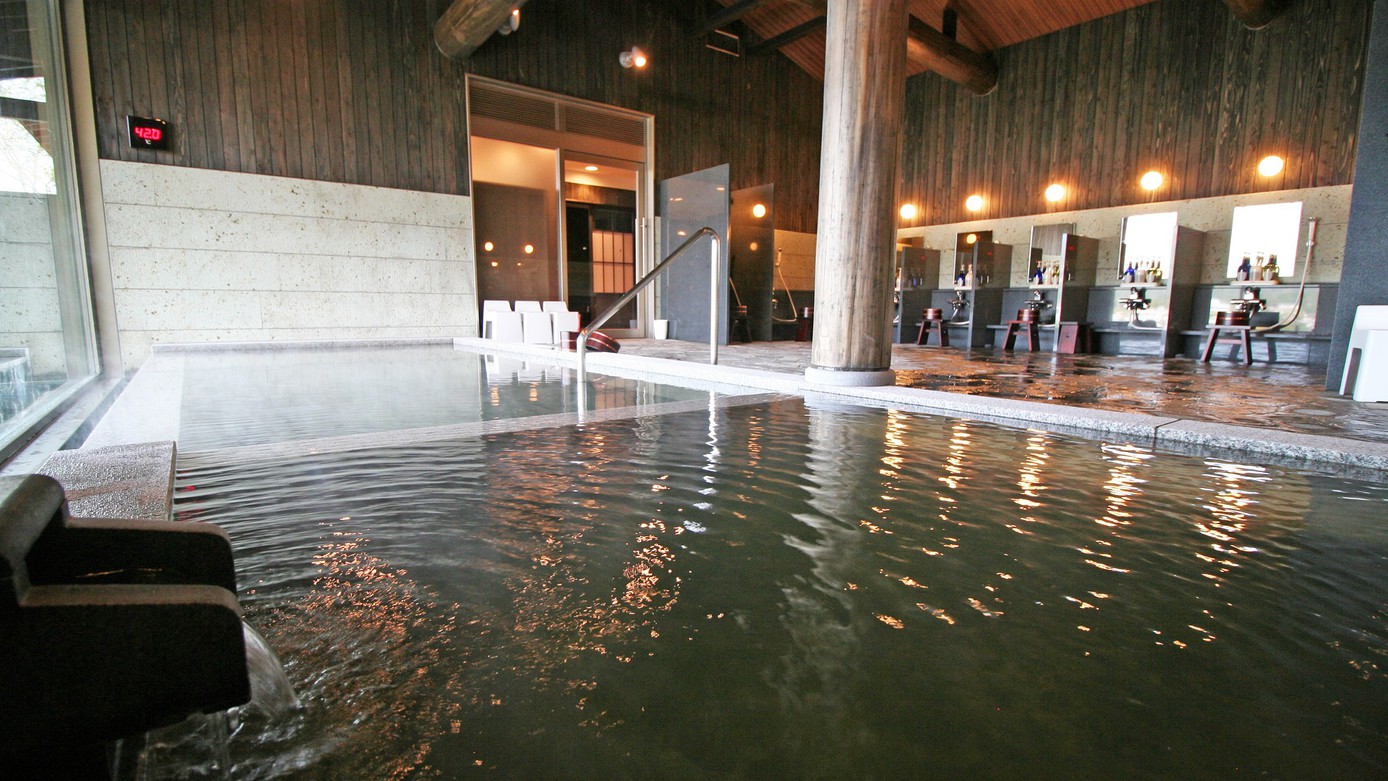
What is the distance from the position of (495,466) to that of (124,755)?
1488mm

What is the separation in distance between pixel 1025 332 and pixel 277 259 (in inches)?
401

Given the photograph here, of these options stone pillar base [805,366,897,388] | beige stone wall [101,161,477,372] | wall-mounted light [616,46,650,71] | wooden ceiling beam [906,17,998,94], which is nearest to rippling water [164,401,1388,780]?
stone pillar base [805,366,897,388]

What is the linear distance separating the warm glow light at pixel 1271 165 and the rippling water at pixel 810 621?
26.3ft

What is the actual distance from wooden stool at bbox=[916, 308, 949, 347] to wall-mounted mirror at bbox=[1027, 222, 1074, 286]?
1.38 meters

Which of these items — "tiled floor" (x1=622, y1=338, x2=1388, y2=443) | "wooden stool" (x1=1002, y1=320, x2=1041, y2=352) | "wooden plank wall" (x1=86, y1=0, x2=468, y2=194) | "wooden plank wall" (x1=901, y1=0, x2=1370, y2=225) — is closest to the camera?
"tiled floor" (x1=622, y1=338, x2=1388, y2=443)

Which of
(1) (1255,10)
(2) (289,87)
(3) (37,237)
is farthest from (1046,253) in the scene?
(3) (37,237)

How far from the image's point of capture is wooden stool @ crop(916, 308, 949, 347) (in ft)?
34.7

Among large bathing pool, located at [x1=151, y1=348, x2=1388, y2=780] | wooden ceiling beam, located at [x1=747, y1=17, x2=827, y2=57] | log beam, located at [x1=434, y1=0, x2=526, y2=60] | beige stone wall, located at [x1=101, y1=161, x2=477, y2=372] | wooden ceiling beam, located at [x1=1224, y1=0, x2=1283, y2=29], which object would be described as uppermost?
wooden ceiling beam, located at [x1=747, y1=17, x2=827, y2=57]

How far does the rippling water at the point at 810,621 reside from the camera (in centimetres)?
90

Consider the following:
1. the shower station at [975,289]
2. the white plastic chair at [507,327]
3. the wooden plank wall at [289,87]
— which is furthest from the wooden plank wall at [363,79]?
the shower station at [975,289]

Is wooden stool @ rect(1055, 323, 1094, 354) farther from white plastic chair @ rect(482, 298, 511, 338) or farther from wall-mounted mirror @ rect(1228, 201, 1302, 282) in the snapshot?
white plastic chair @ rect(482, 298, 511, 338)

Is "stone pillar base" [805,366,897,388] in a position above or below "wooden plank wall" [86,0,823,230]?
below

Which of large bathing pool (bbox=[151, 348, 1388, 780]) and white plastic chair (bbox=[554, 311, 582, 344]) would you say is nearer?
large bathing pool (bbox=[151, 348, 1388, 780])

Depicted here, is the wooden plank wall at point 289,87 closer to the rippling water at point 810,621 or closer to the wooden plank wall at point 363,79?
the wooden plank wall at point 363,79
